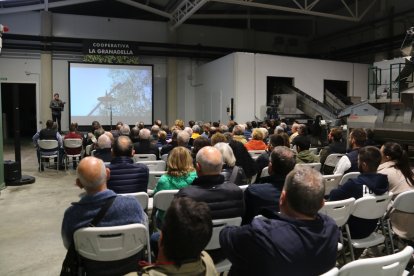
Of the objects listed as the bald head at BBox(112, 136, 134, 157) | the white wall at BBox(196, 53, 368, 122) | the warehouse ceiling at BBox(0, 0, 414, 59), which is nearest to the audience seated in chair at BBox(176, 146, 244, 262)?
the bald head at BBox(112, 136, 134, 157)

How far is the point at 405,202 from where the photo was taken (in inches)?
112

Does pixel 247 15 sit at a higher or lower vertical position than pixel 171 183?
higher

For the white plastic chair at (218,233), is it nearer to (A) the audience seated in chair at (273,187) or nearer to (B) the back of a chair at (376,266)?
(A) the audience seated in chair at (273,187)

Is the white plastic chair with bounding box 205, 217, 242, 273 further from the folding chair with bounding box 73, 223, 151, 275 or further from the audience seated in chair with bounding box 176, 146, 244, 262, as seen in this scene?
the folding chair with bounding box 73, 223, 151, 275

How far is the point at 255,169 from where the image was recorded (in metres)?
4.44

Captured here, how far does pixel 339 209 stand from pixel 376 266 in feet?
3.72

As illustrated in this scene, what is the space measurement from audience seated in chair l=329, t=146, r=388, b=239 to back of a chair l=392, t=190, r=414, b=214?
123 mm

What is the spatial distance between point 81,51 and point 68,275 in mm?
13312

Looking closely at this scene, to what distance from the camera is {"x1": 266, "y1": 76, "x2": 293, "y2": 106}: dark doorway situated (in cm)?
1379

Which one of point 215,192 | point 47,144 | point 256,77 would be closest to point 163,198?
point 215,192

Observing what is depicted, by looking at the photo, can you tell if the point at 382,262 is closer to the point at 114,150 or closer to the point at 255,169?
the point at 114,150

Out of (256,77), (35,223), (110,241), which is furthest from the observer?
(256,77)

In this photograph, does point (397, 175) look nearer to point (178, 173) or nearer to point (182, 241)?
point (178, 173)

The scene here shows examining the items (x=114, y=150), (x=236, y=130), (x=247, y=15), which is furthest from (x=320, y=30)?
(x=114, y=150)
